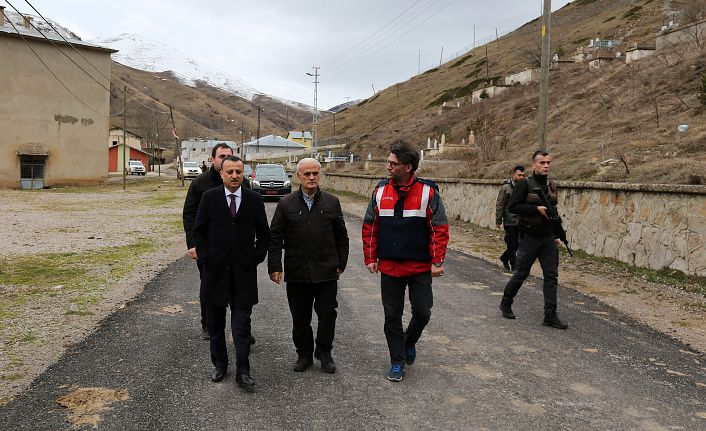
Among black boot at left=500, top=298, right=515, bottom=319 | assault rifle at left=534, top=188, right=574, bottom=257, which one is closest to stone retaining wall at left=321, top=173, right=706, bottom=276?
assault rifle at left=534, top=188, right=574, bottom=257

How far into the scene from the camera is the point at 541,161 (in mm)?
6711

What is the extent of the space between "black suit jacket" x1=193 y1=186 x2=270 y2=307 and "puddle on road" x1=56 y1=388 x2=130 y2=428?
980 mm

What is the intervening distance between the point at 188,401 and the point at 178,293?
4089 mm

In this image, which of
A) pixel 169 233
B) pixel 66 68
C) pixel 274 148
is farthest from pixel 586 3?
pixel 169 233

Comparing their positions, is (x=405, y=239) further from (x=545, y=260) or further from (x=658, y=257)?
(x=658, y=257)

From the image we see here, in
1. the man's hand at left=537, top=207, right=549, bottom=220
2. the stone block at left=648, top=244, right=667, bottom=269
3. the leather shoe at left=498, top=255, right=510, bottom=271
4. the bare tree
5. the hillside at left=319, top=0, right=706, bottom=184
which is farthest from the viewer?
the bare tree

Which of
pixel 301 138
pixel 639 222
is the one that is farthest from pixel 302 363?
pixel 301 138

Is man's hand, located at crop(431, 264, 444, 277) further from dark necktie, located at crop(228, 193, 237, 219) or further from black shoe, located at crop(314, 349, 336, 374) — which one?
dark necktie, located at crop(228, 193, 237, 219)

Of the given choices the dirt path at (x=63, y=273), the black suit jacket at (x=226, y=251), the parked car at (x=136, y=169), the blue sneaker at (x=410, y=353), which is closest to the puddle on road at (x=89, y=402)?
the dirt path at (x=63, y=273)

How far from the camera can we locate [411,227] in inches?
193

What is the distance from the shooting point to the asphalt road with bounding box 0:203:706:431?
4.02 metres

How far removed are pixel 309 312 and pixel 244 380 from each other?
858mm

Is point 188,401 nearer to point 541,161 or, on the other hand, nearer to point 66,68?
point 541,161

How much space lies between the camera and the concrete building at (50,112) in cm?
3909
